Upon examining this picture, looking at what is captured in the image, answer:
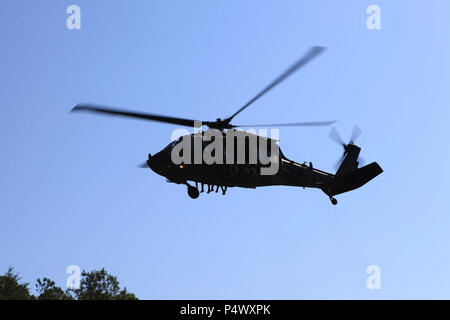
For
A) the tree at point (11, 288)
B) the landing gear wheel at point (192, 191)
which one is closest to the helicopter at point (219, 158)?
the landing gear wheel at point (192, 191)

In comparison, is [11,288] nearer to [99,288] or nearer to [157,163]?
[99,288]

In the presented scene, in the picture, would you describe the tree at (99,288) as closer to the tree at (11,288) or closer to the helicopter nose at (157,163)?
the tree at (11,288)

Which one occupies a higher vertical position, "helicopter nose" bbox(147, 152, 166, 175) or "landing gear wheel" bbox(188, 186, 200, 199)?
"helicopter nose" bbox(147, 152, 166, 175)

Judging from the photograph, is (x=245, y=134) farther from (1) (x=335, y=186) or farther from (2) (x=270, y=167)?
(1) (x=335, y=186)

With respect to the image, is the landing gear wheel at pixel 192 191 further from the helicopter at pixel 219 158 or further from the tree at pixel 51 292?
the tree at pixel 51 292

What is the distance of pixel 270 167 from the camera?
33.4 meters

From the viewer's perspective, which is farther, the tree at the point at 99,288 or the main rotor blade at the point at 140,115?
the tree at the point at 99,288

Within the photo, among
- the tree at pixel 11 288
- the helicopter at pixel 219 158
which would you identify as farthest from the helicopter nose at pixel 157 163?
the tree at pixel 11 288

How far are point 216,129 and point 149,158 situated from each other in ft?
12.0

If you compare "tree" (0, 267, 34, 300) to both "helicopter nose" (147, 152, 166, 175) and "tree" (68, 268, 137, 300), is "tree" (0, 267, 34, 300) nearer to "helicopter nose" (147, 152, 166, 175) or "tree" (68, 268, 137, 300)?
"tree" (68, 268, 137, 300)

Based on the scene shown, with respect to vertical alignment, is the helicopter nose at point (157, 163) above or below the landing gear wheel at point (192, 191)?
above

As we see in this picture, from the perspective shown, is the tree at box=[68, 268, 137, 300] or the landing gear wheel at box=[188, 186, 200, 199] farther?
the tree at box=[68, 268, 137, 300]

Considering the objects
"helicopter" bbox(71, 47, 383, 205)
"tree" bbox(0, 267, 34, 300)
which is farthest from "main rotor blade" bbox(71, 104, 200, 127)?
"tree" bbox(0, 267, 34, 300)
